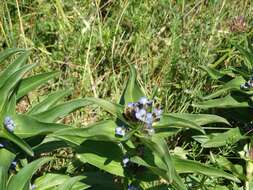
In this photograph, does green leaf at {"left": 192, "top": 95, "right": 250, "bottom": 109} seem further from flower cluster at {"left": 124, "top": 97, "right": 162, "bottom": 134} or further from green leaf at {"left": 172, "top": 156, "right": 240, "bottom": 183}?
flower cluster at {"left": 124, "top": 97, "right": 162, "bottom": 134}

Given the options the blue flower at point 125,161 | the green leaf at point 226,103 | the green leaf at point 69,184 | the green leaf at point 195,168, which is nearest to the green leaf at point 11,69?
the green leaf at point 69,184

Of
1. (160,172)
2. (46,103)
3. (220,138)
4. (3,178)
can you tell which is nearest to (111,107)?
(160,172)

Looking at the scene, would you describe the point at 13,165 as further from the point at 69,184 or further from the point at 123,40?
the point at 123,40

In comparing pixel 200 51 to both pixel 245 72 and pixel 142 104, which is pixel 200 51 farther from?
pixel 142 104

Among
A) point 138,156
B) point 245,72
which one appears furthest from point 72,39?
point 138,156

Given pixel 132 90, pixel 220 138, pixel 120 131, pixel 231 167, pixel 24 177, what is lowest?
pixel 231 167

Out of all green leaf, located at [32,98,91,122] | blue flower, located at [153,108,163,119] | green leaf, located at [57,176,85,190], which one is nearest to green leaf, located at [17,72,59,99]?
green leaf, located at [32,98,91,122]

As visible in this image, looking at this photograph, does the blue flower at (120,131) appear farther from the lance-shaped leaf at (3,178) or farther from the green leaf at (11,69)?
the green leaf at (11,69)
